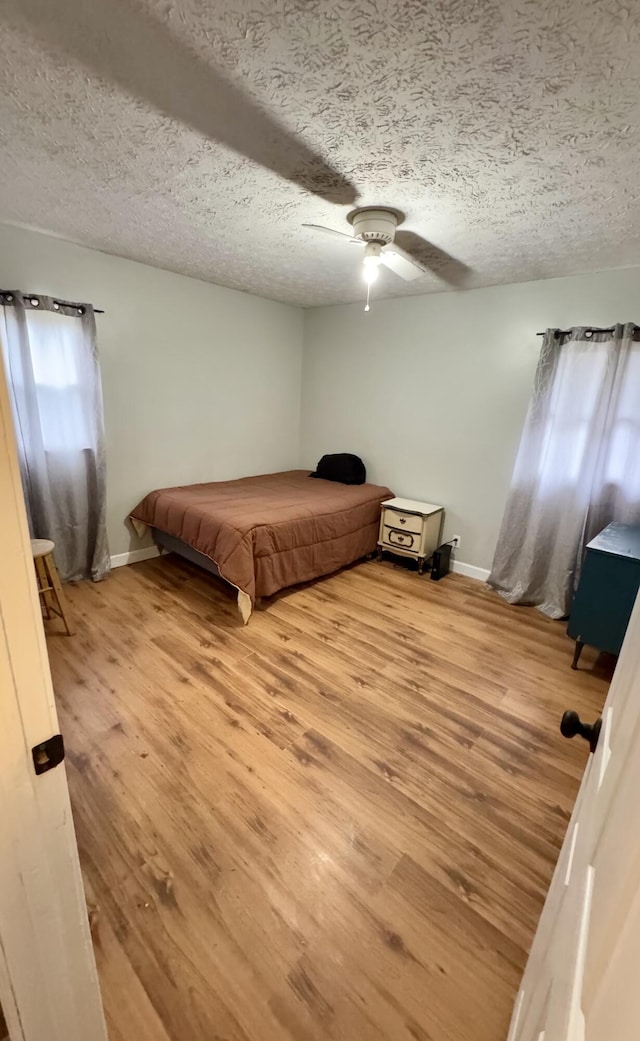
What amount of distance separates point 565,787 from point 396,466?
2807 millimetres

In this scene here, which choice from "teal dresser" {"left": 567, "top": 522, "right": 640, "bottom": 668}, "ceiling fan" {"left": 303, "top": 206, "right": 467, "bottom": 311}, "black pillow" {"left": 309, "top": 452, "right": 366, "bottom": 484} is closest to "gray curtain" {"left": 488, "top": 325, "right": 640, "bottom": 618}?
"teal dresser" {"left": 567, "top": 522, "right": 640, "bottom": 668}

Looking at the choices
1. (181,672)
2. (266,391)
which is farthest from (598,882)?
(266,391)

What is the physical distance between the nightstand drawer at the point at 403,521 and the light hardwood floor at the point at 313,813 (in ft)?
3.21

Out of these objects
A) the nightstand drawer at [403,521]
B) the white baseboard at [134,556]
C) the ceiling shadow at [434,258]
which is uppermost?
the ceiling shadow at [434,258]

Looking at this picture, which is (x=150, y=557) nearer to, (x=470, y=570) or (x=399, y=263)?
(x=470, y=570)

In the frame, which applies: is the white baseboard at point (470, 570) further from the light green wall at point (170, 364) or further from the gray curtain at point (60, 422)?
the gray curtain at point (60, 422)

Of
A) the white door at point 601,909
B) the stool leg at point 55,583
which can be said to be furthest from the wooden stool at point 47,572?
the white door at point 601,909

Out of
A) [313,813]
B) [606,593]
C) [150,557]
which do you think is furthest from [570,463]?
[150,557]

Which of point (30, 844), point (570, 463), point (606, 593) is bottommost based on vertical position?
point (606, 593)

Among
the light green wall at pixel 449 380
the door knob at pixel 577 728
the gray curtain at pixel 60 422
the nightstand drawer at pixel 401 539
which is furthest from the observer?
the nightstand drawer at pixel 401 539

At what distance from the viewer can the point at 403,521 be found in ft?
11.8

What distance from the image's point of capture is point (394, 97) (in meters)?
1.24

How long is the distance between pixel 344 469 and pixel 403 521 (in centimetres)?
86

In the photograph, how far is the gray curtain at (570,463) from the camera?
2.64 meters
